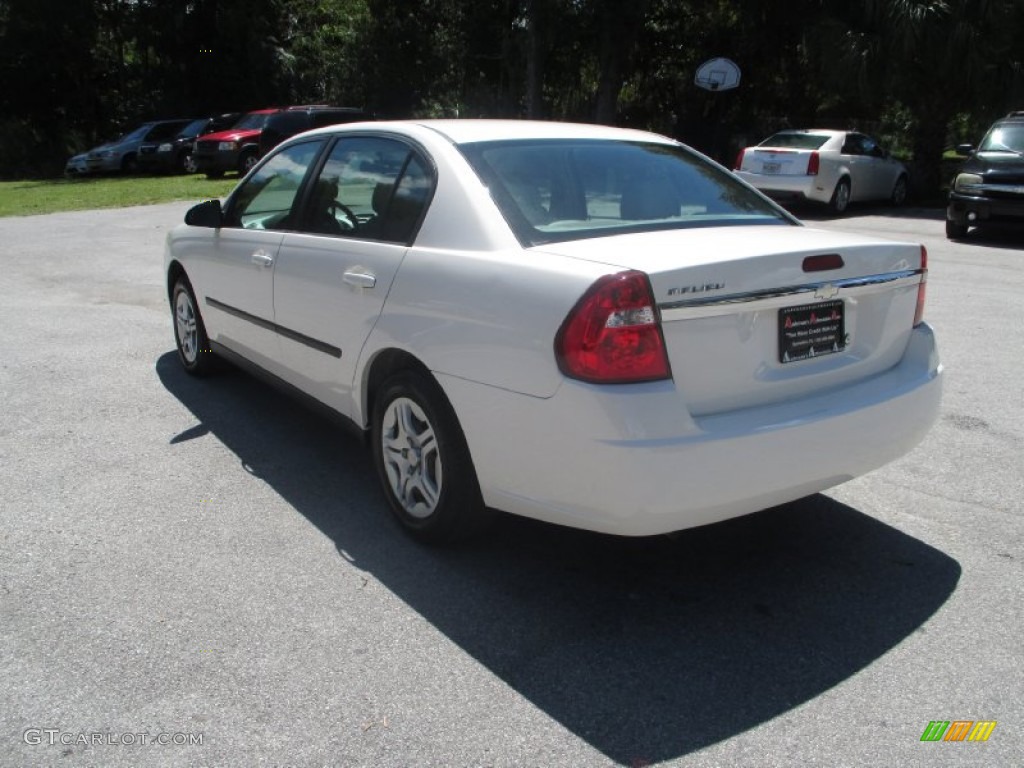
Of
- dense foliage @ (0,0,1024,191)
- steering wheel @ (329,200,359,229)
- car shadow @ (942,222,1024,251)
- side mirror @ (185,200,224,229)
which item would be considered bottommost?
car shadow @ (942,222,1024,251)

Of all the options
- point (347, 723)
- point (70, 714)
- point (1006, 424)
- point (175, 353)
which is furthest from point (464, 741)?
point (175, 353)

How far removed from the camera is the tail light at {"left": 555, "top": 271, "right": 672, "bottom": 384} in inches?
116

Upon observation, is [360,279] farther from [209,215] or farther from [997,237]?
[997,237]

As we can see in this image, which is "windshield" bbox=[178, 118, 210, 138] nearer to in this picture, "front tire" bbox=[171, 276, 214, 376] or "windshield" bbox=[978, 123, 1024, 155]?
"windshield" bbox=[978, 123, 1024, 155]

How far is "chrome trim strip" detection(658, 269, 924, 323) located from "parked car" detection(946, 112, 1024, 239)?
1055cm

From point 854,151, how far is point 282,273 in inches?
603

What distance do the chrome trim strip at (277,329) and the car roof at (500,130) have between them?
1.00m

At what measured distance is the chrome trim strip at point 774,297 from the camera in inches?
118

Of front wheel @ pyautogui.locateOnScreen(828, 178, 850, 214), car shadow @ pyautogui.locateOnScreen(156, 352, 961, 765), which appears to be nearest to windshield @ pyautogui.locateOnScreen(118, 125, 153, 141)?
front wheel @ pyautogui.locateOnScreen(828, 178, 850, 214)

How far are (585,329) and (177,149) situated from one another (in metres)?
27.9

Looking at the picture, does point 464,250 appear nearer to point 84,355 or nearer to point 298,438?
point 298,438

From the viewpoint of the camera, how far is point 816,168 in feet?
52.9

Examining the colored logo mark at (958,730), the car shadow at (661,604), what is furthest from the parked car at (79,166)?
the colored logo mark at (958,730)

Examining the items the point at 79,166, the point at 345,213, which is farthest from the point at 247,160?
the point at 345,213
